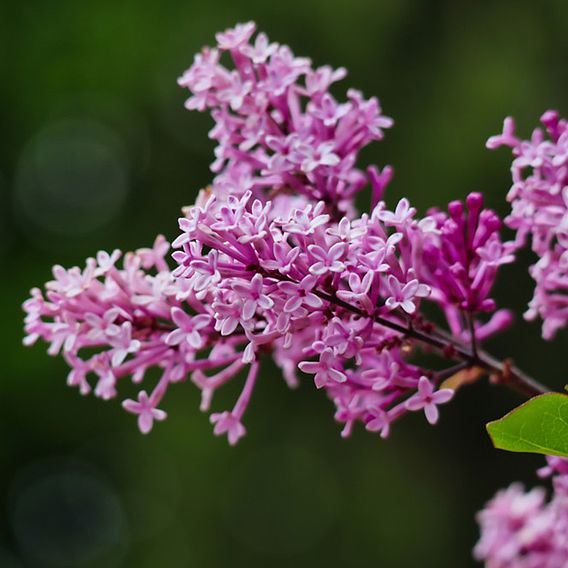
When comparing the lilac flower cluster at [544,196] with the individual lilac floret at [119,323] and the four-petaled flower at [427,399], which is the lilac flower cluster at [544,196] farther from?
the individual lilac floret at [119,323]

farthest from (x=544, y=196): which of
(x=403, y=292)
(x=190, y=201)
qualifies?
(x=190, y=201)

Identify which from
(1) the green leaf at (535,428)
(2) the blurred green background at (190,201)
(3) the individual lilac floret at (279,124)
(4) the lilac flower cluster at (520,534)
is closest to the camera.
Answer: (1) the green leaf at (535,428)

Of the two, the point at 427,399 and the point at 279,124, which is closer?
the point at 427,399

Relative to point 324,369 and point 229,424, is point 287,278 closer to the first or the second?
point 324,369

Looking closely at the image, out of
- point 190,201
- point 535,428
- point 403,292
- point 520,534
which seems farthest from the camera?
point 190,201

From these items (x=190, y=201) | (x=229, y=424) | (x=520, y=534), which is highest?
(x=190, y=201)

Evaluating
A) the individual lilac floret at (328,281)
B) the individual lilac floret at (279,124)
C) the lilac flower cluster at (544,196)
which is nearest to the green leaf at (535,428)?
the individual lilac floret at (328,281)

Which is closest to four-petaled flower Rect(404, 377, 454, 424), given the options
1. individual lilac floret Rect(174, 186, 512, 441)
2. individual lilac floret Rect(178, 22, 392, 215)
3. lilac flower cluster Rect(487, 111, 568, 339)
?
individual lilac floret Rect(174, 186, 512, 441)
